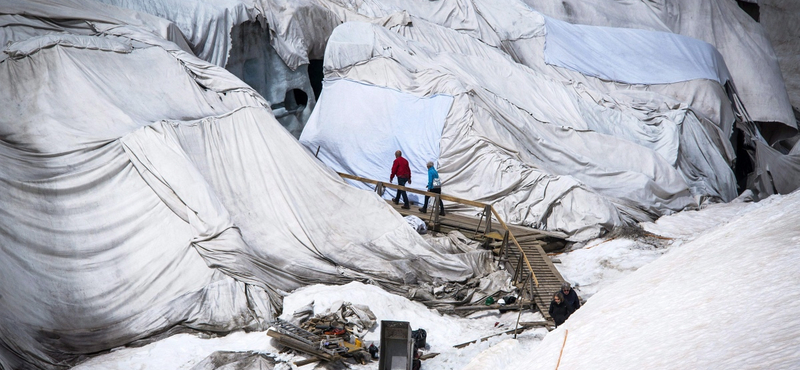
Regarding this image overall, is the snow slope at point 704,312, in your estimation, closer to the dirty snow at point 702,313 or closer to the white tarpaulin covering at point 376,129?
the dirty snow at point 702,313

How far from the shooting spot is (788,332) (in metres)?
2.06

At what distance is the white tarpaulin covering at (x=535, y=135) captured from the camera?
1261 cm

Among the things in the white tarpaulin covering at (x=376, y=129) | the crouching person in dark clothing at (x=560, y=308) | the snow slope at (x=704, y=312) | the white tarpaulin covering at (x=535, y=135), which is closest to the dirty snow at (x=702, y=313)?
the snow slope at (x=704, y=312)

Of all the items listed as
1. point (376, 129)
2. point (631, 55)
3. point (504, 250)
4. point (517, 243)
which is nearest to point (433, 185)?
point (504, 250)

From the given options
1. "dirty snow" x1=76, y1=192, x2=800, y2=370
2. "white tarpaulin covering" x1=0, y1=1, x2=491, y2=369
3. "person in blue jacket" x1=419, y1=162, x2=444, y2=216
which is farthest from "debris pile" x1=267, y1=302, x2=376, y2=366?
"person in blue jacket" x1=419, y1=162, x2=444, y2=216

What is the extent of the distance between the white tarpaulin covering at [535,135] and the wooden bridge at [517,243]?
2.12 ft

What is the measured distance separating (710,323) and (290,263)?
737 centimetres

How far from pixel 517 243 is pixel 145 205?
5.30 m

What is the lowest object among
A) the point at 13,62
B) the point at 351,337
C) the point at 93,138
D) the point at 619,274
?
the point at 619,274

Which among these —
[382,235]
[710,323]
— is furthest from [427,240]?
[710,323]

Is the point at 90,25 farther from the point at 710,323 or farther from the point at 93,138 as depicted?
the point at 710,323

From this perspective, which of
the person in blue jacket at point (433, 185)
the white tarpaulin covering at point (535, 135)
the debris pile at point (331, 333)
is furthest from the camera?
the white tarpaulin covering at point (535, 135)

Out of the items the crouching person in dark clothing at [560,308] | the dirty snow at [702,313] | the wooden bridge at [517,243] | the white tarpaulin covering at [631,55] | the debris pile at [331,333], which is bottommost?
the wooden bridge at [517,243]

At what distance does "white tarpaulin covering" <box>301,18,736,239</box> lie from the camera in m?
12.6
